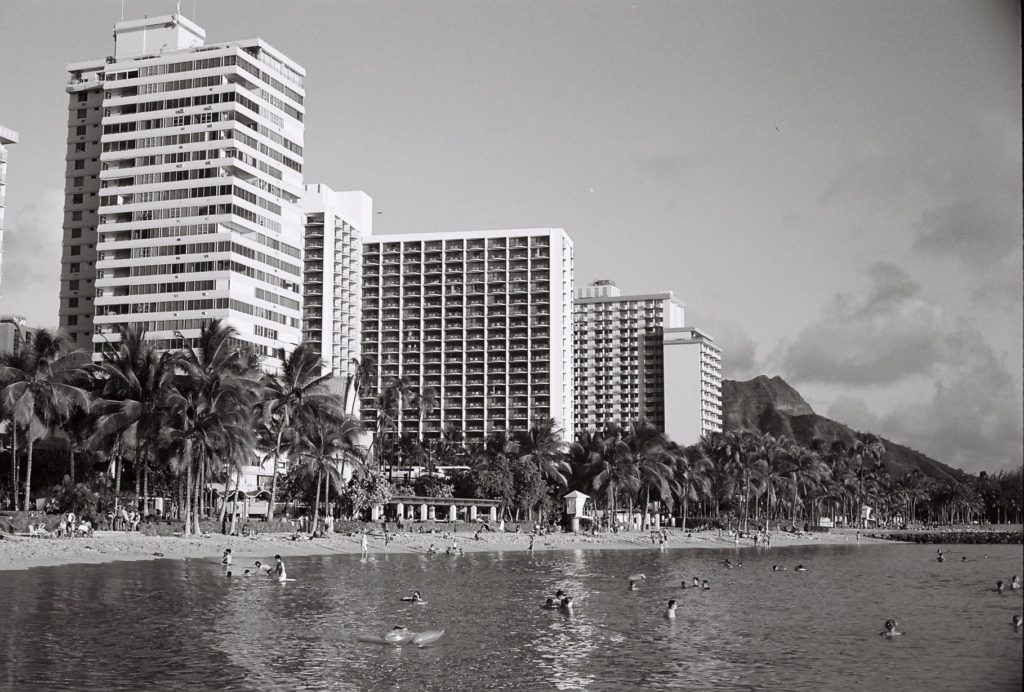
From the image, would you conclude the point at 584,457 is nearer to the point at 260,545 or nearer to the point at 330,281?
the point at 260,545

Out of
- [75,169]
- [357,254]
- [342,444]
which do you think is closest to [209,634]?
[342,444]

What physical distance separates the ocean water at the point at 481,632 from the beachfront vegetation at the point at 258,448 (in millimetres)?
7461

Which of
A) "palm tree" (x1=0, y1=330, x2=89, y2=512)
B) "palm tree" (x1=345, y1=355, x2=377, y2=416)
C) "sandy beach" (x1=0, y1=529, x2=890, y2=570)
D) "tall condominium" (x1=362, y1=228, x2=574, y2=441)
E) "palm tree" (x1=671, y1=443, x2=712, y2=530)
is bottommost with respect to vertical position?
"sandy beach" (x1=0, y1=529, x2=890, y2=570)

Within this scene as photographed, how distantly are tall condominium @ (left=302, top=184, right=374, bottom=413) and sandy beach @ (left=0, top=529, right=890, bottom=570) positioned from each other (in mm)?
59055

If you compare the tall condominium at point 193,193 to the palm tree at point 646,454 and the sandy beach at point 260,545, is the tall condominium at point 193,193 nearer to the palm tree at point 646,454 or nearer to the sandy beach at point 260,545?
the palm tree at point 646,454

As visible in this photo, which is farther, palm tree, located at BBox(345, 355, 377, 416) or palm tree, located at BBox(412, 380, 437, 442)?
palm tree, located at BBox(412, 380, 437, 442)

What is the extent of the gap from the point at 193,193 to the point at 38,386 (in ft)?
197

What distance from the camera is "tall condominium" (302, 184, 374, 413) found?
141250mm

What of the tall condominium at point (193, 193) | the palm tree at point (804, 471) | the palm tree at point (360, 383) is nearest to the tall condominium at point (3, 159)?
the tall condominium at point (193, 193)

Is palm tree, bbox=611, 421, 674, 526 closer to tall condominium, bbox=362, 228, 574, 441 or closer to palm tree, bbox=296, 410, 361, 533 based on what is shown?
palm tree, bbox=296, 410, 361, 533

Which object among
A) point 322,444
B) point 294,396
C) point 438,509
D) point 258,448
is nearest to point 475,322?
point 438,509

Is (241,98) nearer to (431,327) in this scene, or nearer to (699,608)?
(431,327)

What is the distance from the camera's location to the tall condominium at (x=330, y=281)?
463ft

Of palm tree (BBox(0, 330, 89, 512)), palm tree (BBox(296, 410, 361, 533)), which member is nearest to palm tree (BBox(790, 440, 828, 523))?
palm tree (BBox(296, 410, 361, 533))
